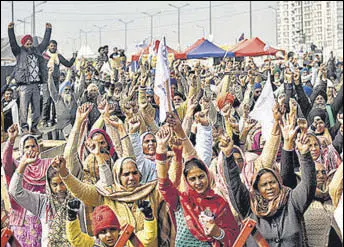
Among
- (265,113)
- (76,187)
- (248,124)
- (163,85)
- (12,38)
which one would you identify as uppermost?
(12,38)

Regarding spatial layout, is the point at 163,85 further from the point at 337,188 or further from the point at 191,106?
the point at 337,188

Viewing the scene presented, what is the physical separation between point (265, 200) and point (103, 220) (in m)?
0.91

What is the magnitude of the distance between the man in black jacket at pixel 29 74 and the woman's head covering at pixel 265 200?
258 inches

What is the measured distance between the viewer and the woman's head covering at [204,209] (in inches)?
185

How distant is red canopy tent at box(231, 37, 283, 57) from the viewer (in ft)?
78.9

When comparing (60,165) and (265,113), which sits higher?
(265,113)

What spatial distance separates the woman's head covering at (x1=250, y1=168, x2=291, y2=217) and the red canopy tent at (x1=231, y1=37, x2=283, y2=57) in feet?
63.4

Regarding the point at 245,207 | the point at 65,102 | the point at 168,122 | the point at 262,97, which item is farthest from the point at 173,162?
the point at 65,102

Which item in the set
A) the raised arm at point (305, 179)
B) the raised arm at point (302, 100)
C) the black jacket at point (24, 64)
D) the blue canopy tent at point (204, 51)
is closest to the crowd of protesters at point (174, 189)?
the raised arm at point (305, 179)

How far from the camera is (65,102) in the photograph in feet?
35.4

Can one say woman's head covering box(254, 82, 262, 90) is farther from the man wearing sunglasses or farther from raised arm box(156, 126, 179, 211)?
raised arm box(156, 126, 179, 211)

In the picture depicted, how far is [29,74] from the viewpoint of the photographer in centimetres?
1110

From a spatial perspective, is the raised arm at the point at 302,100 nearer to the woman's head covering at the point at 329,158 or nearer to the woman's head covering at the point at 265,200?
the woman's head covering at the point at 329,158

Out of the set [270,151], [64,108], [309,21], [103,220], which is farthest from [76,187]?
[309,21]
